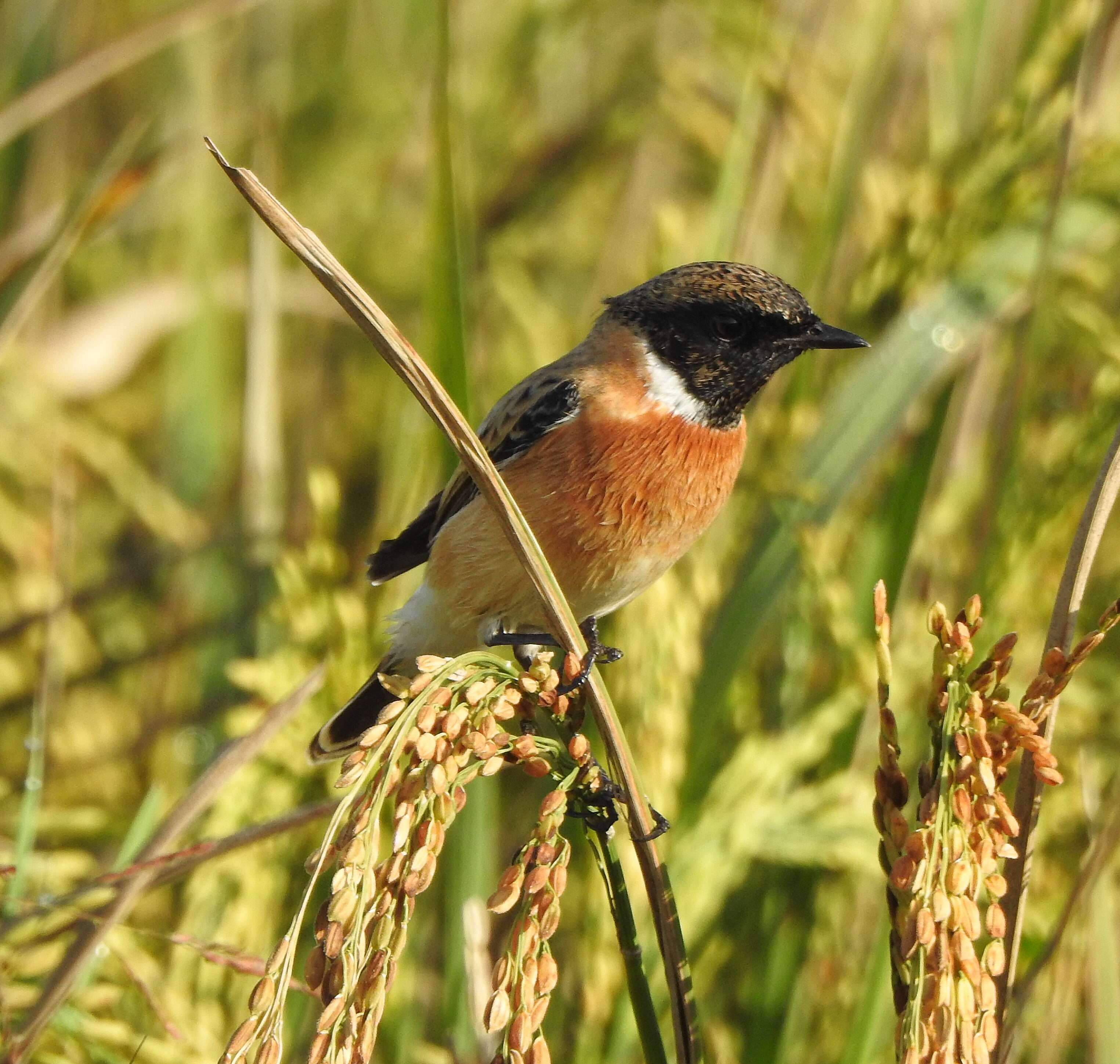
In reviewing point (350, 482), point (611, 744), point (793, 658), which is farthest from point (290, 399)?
point (611, 744)

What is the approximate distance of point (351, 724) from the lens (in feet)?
9.01

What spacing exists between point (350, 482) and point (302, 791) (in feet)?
5.13

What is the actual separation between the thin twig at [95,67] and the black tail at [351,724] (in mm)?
1541

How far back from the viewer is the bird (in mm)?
2666

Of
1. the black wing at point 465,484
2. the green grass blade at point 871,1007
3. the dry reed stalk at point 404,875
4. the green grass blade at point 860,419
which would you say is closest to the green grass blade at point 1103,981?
the green grass blade at point 871,1007

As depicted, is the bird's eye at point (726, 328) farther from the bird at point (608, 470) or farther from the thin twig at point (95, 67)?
the thin twig at point (95, 67)

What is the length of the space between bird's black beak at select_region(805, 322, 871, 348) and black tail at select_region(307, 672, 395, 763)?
1103mm

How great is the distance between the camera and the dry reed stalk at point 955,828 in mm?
1352

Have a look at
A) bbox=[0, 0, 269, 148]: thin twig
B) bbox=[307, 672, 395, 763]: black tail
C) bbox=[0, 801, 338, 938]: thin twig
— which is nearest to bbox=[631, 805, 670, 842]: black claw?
bbox=[0, 801, 338, 938]: thin twig

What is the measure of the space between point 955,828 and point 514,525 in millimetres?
586

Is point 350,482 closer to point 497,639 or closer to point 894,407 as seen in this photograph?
point 497,639

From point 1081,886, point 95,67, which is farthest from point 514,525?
point 95,67

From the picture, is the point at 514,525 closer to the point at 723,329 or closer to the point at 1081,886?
the point at 1081,886

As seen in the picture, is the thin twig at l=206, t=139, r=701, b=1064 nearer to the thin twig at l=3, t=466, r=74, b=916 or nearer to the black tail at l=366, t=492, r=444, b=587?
the thin twig at l=3, t=466, r=74, b=916
